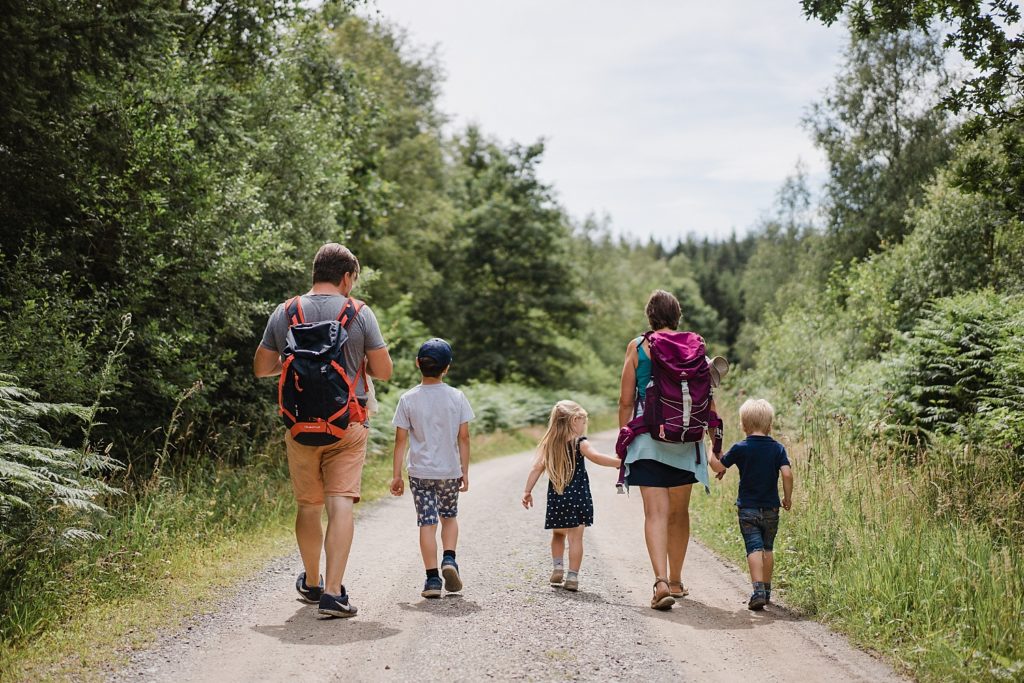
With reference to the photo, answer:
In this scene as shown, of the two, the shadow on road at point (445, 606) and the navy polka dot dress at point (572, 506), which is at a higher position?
the navy polka dot dress at point (572, 506)

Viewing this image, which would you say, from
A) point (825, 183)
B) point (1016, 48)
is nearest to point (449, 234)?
point (825, 183)

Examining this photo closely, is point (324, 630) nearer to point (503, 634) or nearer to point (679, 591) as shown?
point (503, 634)

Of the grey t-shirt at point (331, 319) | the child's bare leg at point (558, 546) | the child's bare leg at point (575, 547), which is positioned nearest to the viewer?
the grey t-shirt at point (331, 319)

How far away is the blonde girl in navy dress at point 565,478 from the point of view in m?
6.66

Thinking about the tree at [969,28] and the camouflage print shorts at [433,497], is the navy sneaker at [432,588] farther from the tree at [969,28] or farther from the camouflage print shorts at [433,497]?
the tree at [969,28]

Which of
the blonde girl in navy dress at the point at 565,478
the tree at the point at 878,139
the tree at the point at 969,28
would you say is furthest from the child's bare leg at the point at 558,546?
the tree at the point at 878,139

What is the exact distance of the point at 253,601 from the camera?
6.04 m

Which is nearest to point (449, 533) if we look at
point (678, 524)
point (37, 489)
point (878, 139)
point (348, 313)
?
point (678, 524)

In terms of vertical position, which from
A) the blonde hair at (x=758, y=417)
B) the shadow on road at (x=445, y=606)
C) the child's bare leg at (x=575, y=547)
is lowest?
the shadow on road at (x=445, y=606)

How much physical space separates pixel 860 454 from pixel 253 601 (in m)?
5.60

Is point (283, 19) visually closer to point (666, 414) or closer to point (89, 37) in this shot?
point (89, 37)

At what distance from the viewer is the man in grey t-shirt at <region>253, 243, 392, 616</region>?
17.7 feet

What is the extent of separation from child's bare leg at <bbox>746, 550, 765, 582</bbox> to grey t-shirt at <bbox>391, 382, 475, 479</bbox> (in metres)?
2.26

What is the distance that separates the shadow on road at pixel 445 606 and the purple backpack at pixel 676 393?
1795mm
